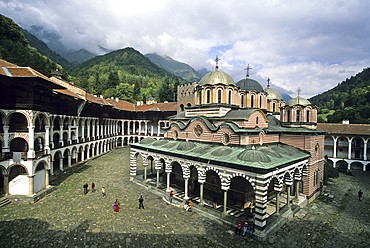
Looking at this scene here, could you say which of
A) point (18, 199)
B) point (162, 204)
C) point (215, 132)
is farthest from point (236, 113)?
point (18, 199)

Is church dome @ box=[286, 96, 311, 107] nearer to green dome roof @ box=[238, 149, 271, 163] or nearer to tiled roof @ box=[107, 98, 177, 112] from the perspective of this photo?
green dome roof @ box=[238, 149, 271, 163]

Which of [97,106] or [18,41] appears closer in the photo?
[97,106]

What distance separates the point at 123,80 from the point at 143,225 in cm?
8670

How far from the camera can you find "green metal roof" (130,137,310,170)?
14.9 metres

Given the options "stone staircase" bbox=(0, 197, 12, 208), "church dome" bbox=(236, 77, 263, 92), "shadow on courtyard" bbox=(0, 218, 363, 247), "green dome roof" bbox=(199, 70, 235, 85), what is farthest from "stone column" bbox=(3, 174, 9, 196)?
"church dome" bbox=(236, 77, 263, 92)

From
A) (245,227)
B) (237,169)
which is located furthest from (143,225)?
(237,169)

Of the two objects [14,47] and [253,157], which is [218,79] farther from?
[14,47]

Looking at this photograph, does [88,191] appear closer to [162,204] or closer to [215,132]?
[162,204]

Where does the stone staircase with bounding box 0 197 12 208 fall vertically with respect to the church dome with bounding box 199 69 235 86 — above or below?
below

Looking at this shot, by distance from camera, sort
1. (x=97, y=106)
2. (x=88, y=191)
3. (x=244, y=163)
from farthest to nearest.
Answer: (x=97, y=106) < (x=88, y=191) < (x=244, y=163)

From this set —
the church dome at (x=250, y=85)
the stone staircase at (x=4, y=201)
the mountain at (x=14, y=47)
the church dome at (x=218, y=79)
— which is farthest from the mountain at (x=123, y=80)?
the stone staircase at (x=4, y=201)

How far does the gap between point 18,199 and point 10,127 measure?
6.95m

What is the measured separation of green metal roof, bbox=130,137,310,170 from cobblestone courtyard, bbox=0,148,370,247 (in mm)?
4581

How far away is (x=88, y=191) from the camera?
21.0m
